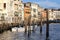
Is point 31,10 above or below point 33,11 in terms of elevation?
above

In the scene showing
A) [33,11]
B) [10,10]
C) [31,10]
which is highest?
[10,10]

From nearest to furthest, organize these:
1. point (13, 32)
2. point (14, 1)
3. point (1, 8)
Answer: point (13, 32) → point (1, 8) → point (14, 1)

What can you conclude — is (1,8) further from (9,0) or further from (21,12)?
(21,12)

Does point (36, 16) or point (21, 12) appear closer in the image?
point (21, 12)

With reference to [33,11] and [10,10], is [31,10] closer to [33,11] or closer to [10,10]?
[33,11]

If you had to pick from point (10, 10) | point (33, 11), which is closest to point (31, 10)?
point (33, 11)

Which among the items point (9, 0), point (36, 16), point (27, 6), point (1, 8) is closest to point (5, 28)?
point (1, 8)

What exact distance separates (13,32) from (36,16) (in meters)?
62.8

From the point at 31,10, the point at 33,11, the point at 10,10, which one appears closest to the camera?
the point at 10,10

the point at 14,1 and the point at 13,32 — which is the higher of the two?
the point at 14,1

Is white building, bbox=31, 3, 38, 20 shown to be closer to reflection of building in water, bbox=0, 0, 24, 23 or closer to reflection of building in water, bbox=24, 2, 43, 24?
reflection of building in water, bbox=24, 2, 43, 24

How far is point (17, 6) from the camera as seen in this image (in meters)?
98.9

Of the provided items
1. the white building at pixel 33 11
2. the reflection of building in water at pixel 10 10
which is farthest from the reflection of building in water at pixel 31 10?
the reflection of building in water at pixel 10 10

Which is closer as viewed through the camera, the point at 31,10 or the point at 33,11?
the point at 31,10
